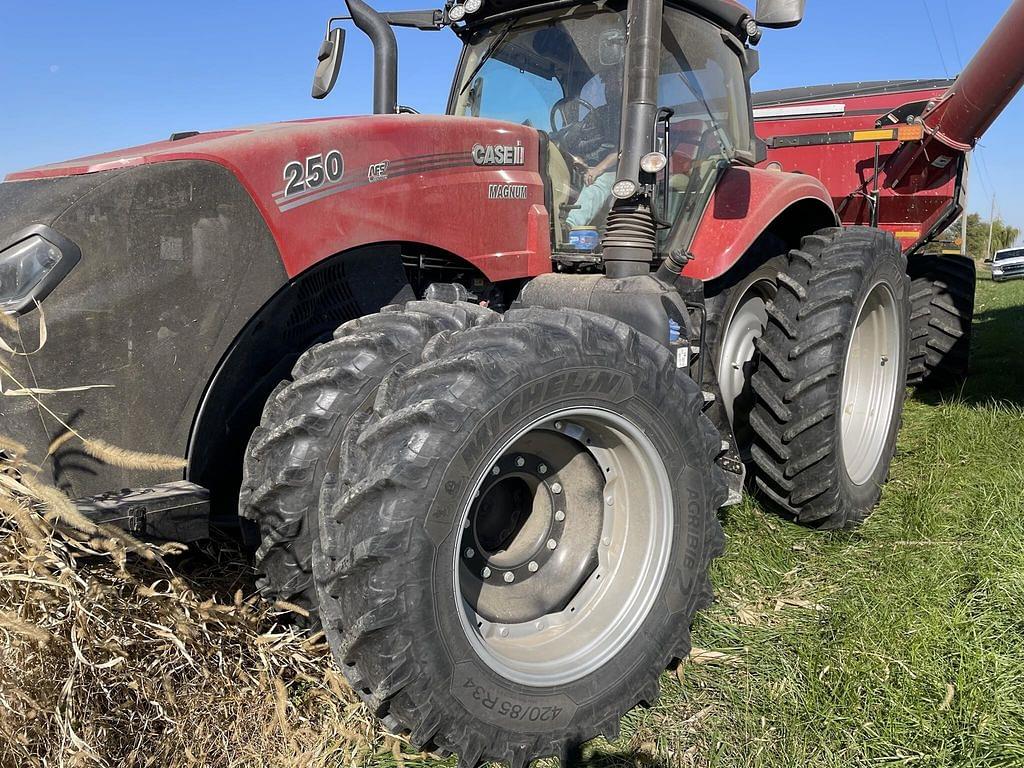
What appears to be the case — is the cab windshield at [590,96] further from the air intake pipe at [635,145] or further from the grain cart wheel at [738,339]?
the grain cart wheel at [738,339]

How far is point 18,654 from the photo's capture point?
6.57 ft

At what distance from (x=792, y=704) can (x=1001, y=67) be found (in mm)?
3725

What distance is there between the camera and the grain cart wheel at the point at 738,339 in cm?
361

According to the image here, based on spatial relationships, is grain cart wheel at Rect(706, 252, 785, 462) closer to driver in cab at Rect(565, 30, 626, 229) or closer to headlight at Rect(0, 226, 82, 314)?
driver in cab at Rect(565, 30, 626, 229)

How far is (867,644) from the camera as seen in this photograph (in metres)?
2.69

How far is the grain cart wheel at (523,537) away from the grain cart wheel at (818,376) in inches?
38.5

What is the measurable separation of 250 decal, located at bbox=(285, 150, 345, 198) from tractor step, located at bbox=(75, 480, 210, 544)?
35.2 inches

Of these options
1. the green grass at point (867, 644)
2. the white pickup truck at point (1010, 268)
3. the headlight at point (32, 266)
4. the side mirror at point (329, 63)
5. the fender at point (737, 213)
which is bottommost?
the white pickup truck at point (1010, 268)

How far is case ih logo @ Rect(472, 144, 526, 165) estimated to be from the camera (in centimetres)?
302

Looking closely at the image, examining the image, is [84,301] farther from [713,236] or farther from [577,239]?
[713,236]

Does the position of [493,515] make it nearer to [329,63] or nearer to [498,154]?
[498,154]

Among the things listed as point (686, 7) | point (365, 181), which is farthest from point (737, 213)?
point (365, 181)

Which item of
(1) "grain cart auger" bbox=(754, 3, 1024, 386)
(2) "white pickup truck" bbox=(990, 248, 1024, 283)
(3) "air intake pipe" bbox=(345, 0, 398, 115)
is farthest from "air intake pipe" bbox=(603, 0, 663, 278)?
(2) "white pickup truck" bbox=(990, 248, 1024, 283)

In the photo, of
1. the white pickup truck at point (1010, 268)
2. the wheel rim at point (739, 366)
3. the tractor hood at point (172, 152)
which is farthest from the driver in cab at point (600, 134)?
the white pickup truck at point (1010, 268)
